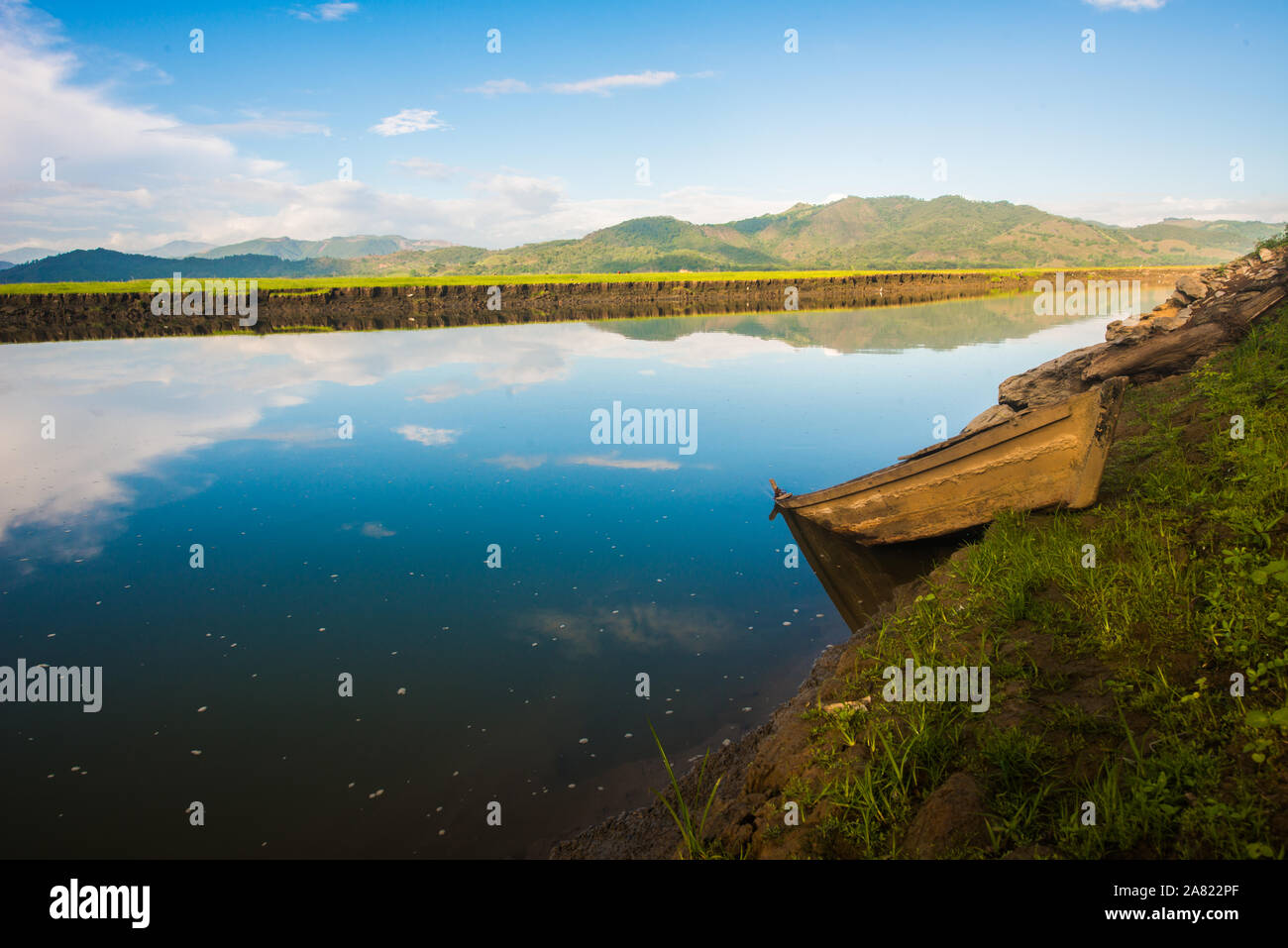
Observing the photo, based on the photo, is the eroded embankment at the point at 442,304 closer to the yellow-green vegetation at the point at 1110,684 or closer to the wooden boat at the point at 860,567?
the wooden boat at the point at 860,567

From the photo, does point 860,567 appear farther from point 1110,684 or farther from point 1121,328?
point 1121,328

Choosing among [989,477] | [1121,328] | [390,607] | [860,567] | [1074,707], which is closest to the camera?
[1074,707]

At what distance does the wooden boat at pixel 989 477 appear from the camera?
677 cm

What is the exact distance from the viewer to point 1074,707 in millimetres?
4188

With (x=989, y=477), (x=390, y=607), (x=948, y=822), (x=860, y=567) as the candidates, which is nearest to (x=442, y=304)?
(x=390, y=607)

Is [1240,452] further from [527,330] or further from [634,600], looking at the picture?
[527,330]

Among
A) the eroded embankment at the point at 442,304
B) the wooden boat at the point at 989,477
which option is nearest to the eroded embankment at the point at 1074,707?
the wooden boat at the point at 989,477

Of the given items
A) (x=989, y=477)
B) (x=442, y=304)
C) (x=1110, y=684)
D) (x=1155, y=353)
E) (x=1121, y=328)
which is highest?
(x=442, y=304)

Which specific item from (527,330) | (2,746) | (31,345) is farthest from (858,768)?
(31,345)

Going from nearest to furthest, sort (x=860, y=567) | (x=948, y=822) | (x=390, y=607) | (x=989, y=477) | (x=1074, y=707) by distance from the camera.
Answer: (x=948, y=822)
(x=1074, y=707)
(x=989, y=477)
(x=390, y=607)
(x=860, y=567)

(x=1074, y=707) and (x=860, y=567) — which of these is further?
(x=860, y=567)

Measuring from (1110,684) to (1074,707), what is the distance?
275mm

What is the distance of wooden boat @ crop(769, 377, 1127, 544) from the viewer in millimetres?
6766

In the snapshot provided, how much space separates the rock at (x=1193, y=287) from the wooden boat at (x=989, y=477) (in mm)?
11748
